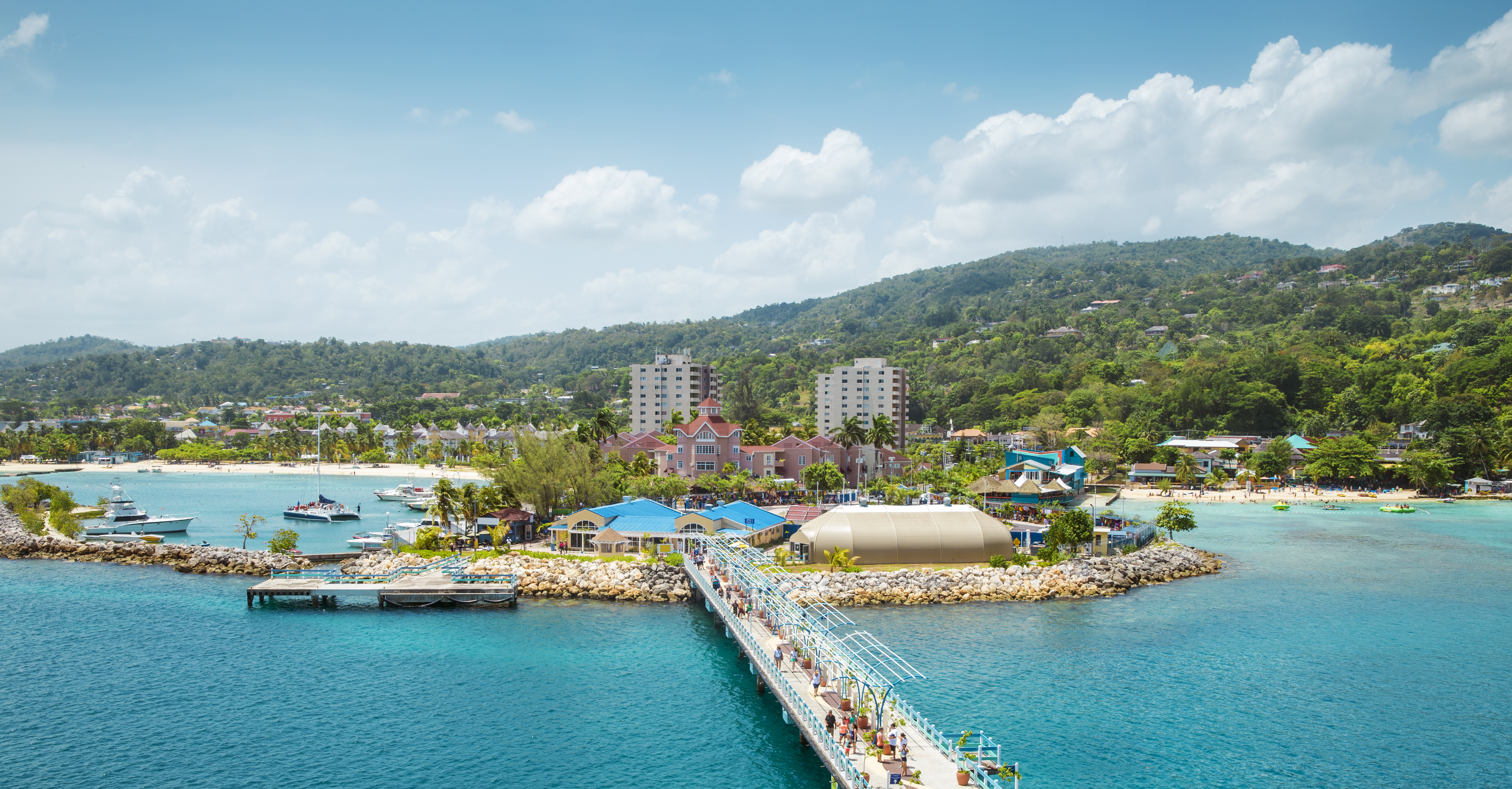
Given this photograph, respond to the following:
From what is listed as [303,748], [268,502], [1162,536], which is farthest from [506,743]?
[268,502]

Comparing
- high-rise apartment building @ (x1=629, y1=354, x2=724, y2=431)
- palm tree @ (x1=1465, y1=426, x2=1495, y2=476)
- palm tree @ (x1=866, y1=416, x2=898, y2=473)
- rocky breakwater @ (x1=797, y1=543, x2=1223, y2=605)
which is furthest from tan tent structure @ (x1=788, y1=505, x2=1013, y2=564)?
high-rise apartment building @ (x1=629, y1=354, x2=724, y2=431)

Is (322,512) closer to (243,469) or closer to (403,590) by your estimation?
(403,590)

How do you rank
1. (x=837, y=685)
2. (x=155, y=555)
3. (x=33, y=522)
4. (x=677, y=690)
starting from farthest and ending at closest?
(x=33, y=522) → (x=155, y=555) → (x=677, y=690) → (x=837, y=685)

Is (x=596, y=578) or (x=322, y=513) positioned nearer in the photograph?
(x=596, y=578)

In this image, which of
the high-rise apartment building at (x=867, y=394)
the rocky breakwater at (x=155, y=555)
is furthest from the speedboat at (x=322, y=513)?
the high-rise apartment building at (x=867, y=394)

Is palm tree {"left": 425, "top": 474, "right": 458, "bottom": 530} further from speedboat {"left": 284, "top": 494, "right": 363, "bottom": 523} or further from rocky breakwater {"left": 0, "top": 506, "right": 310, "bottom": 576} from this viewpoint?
speedboat {"left": 284, "top": 494, "right": 363, "bottom": 523}

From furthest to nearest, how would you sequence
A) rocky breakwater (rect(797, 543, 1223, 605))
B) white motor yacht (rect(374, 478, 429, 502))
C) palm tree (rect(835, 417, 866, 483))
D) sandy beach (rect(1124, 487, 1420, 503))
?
white motor yacht (rect(374, 478, 429, 502)) < sandy beach (rect(1124, 487, 1420, 503)) < palm tree (rect(835, 417, 866, 483)) < rocky breakwater (rect(797, 543, 1223, 605))

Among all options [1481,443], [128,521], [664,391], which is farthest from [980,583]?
[664,391]
